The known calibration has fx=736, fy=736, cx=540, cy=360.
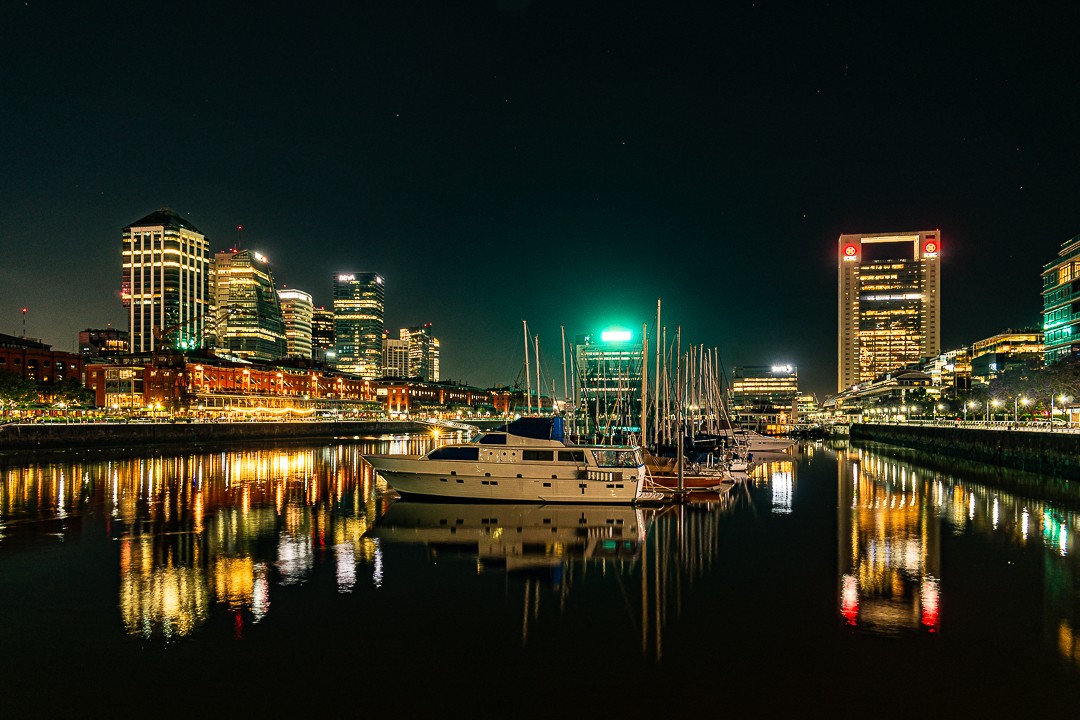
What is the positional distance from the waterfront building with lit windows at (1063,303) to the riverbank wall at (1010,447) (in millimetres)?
34024

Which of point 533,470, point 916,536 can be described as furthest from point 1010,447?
point 533,470

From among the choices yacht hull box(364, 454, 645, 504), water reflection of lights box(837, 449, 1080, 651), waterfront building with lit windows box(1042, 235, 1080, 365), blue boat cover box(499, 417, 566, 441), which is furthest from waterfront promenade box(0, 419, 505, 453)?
waterfront building with lit windows box(1042, 235, 1080, 365)

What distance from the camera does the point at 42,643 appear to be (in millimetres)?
17562

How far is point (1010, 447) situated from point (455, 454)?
5714 cm

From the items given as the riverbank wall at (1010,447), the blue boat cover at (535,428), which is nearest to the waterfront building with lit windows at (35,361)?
the blue boat cover at (535,428)

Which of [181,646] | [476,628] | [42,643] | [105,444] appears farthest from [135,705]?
[105,444]

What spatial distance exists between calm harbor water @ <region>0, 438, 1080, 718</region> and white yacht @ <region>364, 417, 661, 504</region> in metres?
0.91

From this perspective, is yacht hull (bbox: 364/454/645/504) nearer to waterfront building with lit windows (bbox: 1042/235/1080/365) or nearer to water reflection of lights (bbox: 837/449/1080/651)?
water reflection of lights (bbox: 837/449/1080/651)

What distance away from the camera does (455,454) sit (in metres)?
40.9

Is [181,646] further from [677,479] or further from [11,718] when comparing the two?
[677,479]

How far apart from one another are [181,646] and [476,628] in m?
7.00

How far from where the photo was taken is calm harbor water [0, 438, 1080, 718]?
1489 centimetres

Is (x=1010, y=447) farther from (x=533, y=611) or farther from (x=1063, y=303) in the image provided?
(x=1063, y=303)

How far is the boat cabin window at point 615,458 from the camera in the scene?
1558 inches
